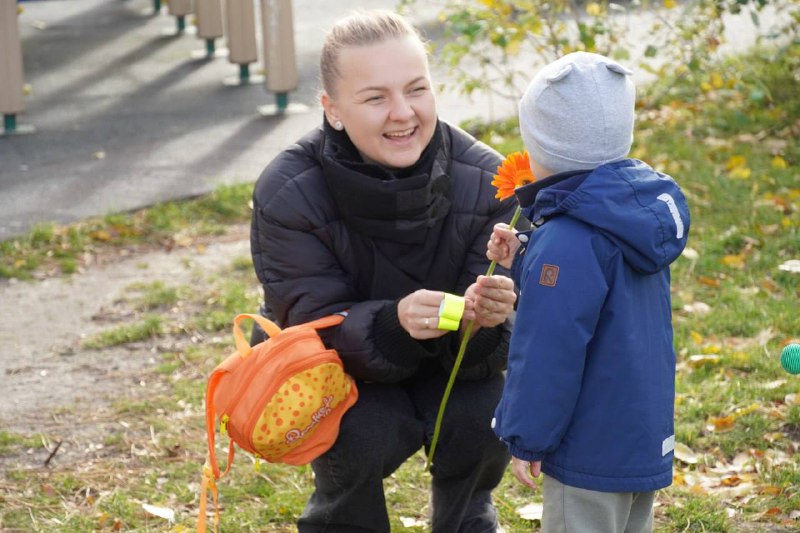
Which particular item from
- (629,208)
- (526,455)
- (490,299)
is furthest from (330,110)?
(526,455)

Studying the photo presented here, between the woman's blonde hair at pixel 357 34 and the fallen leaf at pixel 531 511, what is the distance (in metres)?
1.29

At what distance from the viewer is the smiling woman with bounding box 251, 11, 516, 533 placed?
2.99 m

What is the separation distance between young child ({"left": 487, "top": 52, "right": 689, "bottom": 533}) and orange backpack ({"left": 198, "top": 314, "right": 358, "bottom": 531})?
0.57 m

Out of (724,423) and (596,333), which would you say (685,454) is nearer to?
(724,423)

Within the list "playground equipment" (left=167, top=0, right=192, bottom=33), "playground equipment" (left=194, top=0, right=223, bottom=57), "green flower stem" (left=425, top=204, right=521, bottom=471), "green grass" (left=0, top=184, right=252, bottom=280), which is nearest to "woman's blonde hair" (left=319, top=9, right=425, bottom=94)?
"green flower stem" (left=425, top=204, right=521, bottom=471)

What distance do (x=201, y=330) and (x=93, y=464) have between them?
1081mm

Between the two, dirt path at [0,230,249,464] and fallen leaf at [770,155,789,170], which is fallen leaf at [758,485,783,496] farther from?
fallen leaf at [770,155,789,170]

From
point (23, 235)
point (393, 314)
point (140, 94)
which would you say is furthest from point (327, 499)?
point (140, 94)

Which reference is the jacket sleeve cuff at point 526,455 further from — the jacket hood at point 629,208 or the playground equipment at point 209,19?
the playground equipment at point 209,19

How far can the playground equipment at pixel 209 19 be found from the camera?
8594mm

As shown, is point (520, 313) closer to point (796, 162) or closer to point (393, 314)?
point (393, 314)

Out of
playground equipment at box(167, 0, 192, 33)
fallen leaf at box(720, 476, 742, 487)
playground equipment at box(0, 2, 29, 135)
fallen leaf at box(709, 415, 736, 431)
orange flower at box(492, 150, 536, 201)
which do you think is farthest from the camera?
playground equipment at box(167, 0, 192, 33)

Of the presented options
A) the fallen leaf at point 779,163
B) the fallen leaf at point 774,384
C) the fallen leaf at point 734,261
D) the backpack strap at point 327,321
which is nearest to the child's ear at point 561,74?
the backpack strap at point 327,321

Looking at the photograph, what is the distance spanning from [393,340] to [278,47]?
15.2 ft
